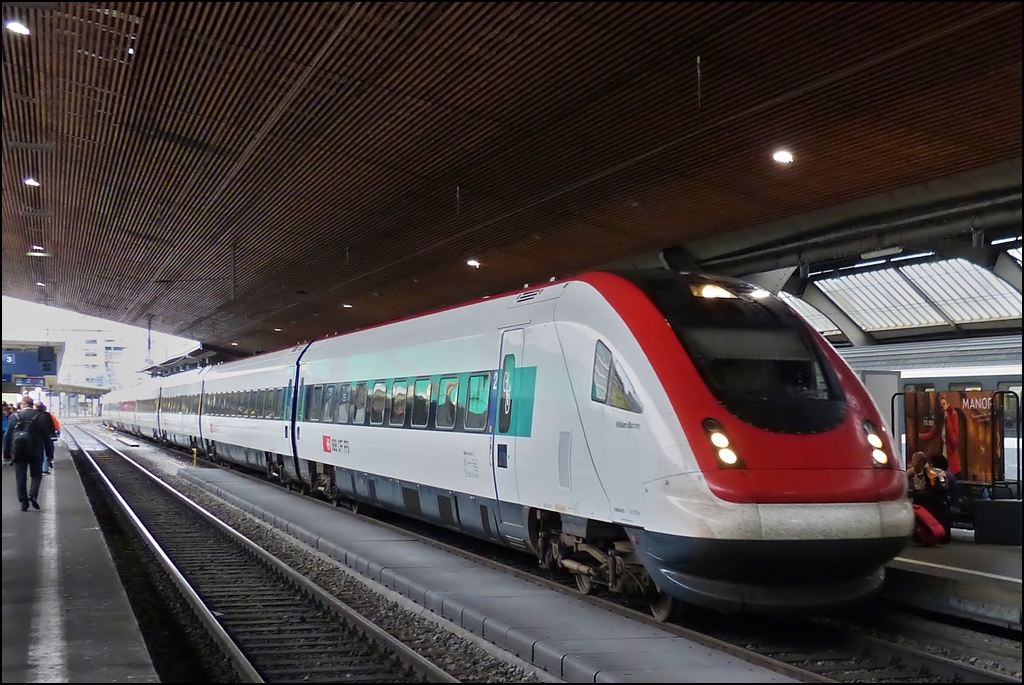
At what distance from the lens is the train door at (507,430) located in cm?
895

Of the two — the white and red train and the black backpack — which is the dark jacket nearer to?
the black backpack

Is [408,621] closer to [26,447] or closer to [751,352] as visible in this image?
[751,352]

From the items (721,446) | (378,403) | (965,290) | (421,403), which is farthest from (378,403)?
(965,290)

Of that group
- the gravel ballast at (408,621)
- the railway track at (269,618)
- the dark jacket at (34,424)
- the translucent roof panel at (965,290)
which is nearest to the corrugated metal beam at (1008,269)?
the translucent roof panel at (965,290)

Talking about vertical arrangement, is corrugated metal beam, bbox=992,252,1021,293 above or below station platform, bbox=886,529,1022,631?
above

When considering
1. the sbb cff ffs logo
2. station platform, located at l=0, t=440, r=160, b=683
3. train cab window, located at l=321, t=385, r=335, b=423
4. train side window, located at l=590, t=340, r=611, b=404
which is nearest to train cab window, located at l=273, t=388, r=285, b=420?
train cab window, located at l=321, t=385, r=335, b=423

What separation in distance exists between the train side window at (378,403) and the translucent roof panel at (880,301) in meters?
16.3

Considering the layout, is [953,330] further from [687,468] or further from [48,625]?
[48,625]

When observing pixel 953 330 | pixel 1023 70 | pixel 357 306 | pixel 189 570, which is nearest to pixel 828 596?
pixel 1023 70

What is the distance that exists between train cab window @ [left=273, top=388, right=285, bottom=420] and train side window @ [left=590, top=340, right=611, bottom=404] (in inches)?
477

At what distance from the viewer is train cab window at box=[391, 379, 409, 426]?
12031 millimetres

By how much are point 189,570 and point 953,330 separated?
24292 mm

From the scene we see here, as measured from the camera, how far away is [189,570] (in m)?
11.0

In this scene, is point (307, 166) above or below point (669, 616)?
above
